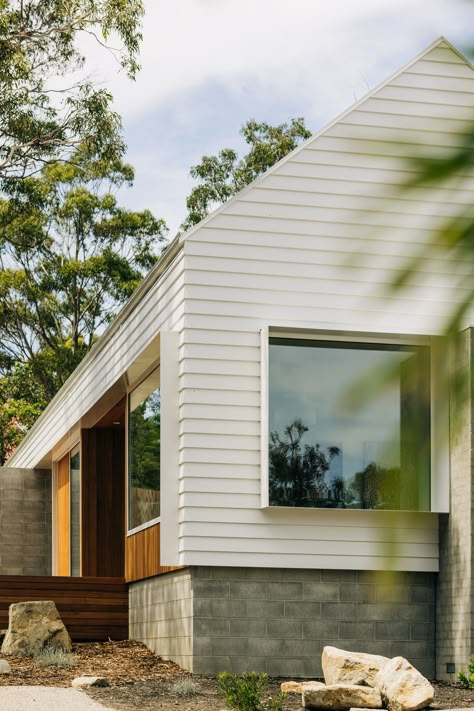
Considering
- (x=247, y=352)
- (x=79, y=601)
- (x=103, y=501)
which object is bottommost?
(x=79, y=601)

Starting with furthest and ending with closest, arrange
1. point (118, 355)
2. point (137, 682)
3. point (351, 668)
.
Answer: point (118, 355) < point (137, 682) < point (351, 668)

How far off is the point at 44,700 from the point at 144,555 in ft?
13.3

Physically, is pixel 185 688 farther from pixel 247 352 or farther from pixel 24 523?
pixel 24 523

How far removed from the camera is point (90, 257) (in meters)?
32.8

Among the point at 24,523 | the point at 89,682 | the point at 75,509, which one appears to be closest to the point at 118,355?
the point at 75,509

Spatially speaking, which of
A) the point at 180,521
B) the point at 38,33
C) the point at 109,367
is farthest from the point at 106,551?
the point at 38,33

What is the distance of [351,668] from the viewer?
9.06m

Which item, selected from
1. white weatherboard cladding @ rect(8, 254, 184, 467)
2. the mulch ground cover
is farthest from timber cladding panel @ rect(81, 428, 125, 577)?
the mulch ground cover

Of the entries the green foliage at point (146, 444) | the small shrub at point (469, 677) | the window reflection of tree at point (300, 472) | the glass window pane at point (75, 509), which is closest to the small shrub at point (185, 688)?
the window reflection of tree at point (300, 472)

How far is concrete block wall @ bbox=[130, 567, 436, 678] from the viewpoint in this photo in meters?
10.3

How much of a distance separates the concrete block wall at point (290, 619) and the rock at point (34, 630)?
1652 mm

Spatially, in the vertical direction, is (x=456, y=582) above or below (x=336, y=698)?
above

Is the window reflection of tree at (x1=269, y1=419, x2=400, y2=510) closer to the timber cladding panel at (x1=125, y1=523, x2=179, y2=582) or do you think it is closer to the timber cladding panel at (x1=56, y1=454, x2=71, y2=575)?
the timber cladding panel at (x1=125, y1=523, x2=179, y2=582)

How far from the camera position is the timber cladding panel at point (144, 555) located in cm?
1166
